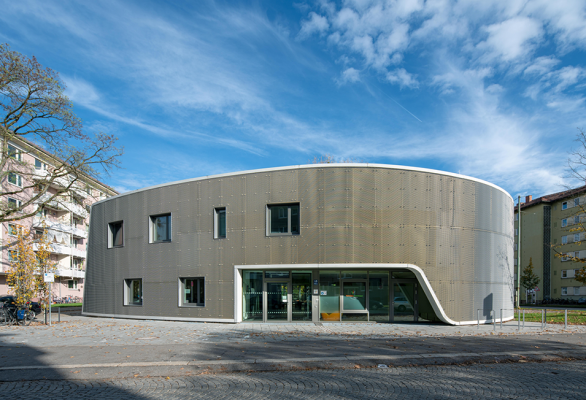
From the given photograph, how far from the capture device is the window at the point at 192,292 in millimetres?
20109

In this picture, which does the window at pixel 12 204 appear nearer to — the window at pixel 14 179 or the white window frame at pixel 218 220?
the window at pixel 14 179

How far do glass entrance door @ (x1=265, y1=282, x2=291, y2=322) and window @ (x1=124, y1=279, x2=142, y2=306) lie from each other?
25.3 ft

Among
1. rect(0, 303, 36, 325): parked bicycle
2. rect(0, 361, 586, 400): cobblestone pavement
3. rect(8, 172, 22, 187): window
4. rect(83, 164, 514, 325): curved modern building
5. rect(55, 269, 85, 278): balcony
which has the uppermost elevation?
rect(8, 172, 22, 187): window

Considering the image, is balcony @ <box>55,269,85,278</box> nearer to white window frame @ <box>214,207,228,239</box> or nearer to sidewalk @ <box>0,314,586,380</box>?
sidewalk @ <box>0,314,586,380</box>

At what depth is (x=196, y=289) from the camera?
20.3 meters

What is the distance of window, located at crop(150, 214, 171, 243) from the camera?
851 inches

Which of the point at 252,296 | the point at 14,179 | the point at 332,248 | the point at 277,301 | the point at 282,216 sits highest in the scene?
the point at 14,179

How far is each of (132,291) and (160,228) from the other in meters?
4.06

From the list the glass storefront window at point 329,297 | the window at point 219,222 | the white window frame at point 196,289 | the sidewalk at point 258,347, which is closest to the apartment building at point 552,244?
the sidewalk at point 258,347

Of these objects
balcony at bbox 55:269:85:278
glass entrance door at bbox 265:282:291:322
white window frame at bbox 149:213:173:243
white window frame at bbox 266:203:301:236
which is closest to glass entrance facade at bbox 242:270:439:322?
glass entrance door at bbox 265:282:291:322

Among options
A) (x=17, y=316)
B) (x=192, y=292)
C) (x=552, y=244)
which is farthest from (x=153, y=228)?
(x=552, y=244)

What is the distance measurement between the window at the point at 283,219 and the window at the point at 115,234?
9.91 m

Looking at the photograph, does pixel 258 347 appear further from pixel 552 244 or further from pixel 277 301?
pixel 552 244

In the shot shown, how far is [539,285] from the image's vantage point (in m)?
61.7
